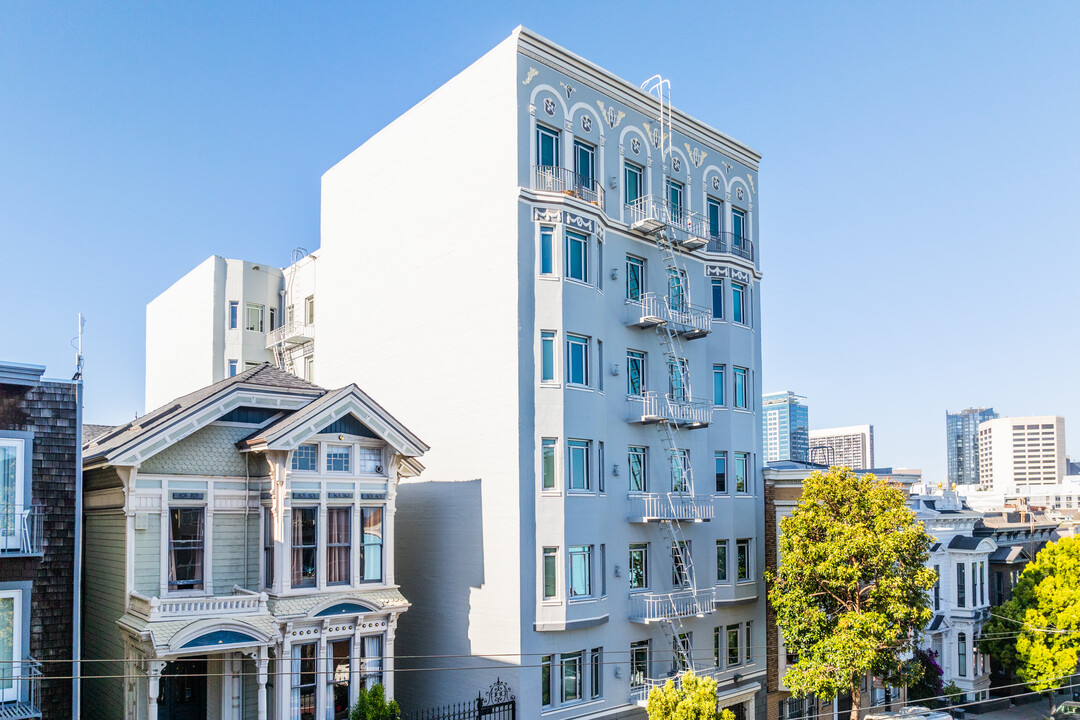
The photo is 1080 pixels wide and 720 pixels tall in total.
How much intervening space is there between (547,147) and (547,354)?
282 inches

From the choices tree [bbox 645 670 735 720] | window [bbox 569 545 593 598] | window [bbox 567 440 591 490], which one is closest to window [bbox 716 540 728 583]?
window [bbox 569 545 593 598]

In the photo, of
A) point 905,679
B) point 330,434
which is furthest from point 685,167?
point 905,679

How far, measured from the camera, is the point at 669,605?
101 ft

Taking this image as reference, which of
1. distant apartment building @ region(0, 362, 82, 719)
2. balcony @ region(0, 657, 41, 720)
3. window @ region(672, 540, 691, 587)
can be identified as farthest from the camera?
window @ region(672, 540, 691, 587)

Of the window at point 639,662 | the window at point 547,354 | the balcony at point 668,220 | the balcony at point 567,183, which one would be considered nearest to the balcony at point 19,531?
the window at point 547,354

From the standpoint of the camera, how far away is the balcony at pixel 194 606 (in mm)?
22156

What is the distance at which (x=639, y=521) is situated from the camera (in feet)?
100

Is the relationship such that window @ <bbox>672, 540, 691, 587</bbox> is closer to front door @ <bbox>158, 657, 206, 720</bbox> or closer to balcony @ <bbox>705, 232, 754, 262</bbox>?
balcony @ <bbox>705, 232, 754, 262</bbox>

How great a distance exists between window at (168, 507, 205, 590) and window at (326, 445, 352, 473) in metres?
3.68

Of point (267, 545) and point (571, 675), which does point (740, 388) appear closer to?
point (571, 675)

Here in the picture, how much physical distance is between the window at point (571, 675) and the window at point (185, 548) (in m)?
11.4

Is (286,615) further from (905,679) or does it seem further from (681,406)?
(905,679)

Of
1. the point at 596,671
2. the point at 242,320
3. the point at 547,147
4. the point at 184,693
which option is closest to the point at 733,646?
the point at 596,671

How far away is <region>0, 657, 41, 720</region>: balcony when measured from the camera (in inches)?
741
